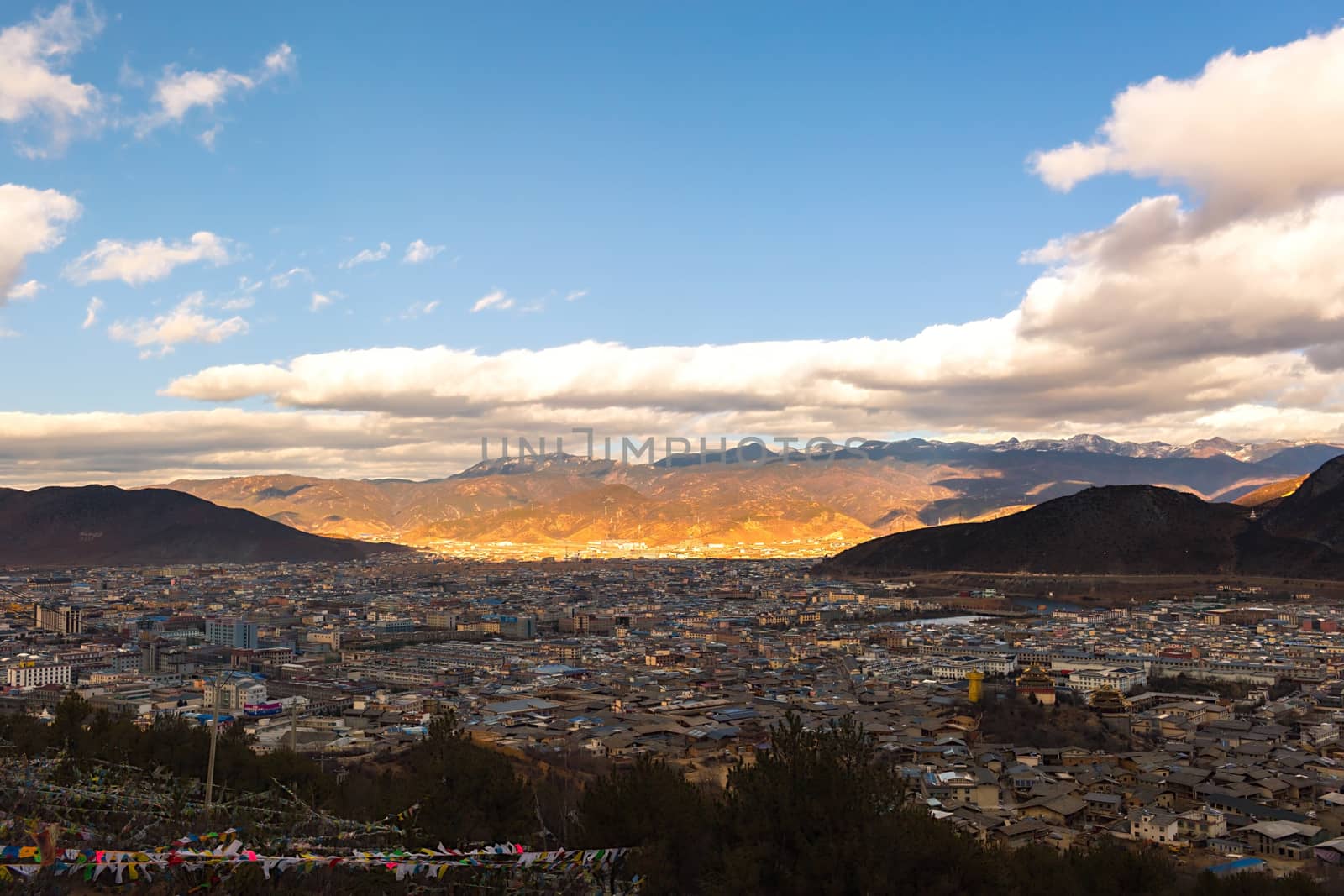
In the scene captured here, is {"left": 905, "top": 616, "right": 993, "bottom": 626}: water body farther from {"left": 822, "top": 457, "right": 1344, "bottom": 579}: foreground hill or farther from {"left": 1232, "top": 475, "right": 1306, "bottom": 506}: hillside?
{"left": 1232, "top": 475, "right": 1306, "bottom": 506}: hillside

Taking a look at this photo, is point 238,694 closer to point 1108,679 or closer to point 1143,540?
Result: point 1108,679

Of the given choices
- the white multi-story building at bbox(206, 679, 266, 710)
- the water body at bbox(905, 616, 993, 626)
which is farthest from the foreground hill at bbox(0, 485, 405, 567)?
the white multi-story building at bbox(206, 679, 266, 710)

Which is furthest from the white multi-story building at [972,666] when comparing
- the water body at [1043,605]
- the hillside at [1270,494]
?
the hillside at [1270,494]

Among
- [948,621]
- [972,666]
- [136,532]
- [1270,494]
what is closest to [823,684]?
[972,666]

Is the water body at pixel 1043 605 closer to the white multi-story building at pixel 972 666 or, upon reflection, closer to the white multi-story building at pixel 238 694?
the white multi-story building at pixel 972 666

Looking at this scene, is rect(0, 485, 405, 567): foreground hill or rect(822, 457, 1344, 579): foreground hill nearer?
rect(822, 457, 1344, 579): foreground hill

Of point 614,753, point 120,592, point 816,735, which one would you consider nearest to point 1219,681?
point 614,753
